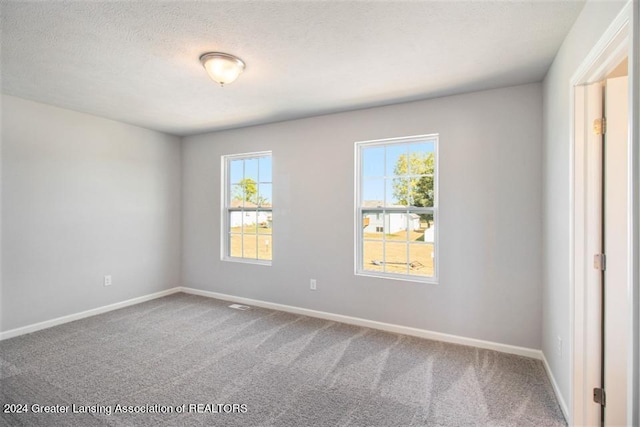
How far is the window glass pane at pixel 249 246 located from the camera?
452 centimetres

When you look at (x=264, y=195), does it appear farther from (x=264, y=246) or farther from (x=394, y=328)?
(x=394, y=328)

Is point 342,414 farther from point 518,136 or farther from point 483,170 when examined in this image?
point 518,136

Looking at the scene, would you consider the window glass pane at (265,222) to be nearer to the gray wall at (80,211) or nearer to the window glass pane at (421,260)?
the gray wall at (80,211)

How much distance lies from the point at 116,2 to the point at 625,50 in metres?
2.67

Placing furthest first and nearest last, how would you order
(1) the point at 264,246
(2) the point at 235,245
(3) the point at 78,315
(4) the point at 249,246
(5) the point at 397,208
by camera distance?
(2) the point at 235,245, (4) the point at 249,246, (1) the point at 264,246, (3) the point at 78,315, (5) the point at 397,208

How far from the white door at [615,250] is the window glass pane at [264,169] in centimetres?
352

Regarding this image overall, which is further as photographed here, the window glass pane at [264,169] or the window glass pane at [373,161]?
the window glass pane at [264,169]

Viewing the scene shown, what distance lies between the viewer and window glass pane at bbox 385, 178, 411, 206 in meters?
3.49

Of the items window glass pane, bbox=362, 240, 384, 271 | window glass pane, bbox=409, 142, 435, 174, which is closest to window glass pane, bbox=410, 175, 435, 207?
window glass pane, bbox=409, 142, 435, 174

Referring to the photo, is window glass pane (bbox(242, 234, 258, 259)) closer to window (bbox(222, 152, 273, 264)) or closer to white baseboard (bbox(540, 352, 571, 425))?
window (bbox(222, 152, 273, 264))

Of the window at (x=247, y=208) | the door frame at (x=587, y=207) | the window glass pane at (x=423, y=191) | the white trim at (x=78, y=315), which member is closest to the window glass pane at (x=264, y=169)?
the window at (x=247, y=208)

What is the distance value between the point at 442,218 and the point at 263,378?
7.45ft

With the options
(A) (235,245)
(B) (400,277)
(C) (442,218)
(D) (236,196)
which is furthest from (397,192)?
(A) (235,245)

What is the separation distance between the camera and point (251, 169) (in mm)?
4598
